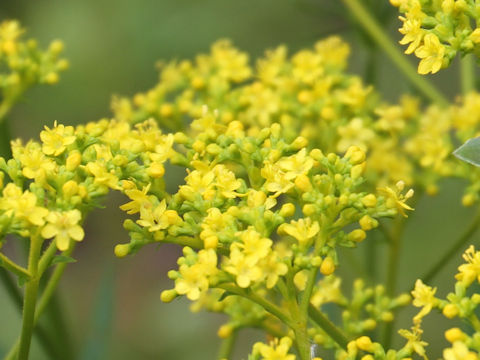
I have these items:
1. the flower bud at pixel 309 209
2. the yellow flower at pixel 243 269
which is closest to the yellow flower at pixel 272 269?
the yellow flower at pixel 243 269

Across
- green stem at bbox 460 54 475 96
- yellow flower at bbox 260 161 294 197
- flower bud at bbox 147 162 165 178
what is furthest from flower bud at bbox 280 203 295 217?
green stem at bbox 460 54 475 96

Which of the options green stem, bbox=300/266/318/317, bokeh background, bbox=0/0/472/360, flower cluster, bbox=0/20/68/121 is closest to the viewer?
green stem, bbox=300/266/318/317

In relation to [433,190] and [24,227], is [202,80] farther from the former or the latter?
[24,227]

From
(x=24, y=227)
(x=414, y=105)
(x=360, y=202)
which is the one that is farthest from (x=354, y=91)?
(x=24, y=227)

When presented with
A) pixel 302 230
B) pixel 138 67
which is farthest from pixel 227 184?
pixel 138 67

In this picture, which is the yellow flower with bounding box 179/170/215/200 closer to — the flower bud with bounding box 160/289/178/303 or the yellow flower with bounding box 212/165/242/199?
→ the yellow flower with bounding box 212/165/242/199

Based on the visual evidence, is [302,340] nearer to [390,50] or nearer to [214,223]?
[214,223]
